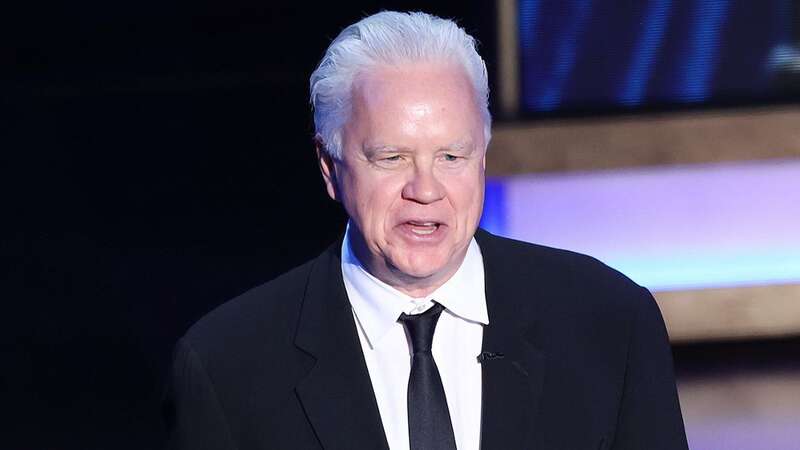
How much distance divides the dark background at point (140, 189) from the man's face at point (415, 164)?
2.51 meters

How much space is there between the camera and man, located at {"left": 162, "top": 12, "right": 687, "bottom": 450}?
1.46 m

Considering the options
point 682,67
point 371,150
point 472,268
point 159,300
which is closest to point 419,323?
point 472,268

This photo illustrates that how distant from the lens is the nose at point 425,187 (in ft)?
4.72

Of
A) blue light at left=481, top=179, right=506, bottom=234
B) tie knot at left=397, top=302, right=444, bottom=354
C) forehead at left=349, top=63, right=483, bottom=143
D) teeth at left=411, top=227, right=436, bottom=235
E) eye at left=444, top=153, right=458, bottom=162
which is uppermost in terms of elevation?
forehead at left=349, top=63, right=483, bottom=143

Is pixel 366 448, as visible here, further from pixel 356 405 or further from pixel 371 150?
pixel 371 150

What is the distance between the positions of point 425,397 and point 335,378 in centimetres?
11

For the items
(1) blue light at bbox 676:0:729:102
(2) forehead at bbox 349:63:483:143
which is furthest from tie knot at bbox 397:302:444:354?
(1) blue light at bbox 676:0:729:102

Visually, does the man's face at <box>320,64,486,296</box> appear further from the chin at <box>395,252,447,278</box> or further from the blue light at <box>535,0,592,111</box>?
the blue light at <box>535,0,592,111</box>

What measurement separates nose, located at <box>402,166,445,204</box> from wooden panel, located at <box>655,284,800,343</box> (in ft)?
9.56

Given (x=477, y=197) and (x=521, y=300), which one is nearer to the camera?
(x=477, y=197)

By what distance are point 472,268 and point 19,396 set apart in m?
3.00

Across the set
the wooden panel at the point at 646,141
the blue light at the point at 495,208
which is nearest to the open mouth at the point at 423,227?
the wooden panel at the point at 646,141

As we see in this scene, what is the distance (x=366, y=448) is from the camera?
150 cm

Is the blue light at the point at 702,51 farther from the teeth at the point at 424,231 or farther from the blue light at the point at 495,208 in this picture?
the teeth at the point at 424,231
